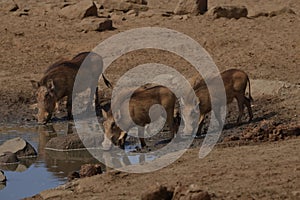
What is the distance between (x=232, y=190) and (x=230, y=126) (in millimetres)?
4733

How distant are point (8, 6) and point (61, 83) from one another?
8537 mm

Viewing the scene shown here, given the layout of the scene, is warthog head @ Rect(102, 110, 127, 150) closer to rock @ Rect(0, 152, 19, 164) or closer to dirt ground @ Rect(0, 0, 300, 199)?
rock @ Rect(0, 152, 19, 164)

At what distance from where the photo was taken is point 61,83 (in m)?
13.6

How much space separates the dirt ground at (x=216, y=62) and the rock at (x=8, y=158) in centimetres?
228

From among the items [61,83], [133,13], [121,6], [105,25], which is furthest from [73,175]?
[121,6]

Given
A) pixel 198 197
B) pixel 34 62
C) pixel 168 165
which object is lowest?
pixel 34 62

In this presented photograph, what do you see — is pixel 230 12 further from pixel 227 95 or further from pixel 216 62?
pixel 227 95

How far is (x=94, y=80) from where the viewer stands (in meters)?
14.0

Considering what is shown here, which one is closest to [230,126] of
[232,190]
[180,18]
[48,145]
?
[48,145]

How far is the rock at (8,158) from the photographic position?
429 inches

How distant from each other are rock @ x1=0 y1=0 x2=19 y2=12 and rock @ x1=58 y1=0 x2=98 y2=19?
1582mm

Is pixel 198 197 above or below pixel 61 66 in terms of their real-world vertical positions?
above

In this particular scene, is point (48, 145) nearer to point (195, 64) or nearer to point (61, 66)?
point (61, 66)

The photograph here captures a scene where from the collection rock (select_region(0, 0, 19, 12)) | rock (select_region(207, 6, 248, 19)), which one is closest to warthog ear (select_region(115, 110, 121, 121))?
rock (select_region(207, 6, 248, 19))
